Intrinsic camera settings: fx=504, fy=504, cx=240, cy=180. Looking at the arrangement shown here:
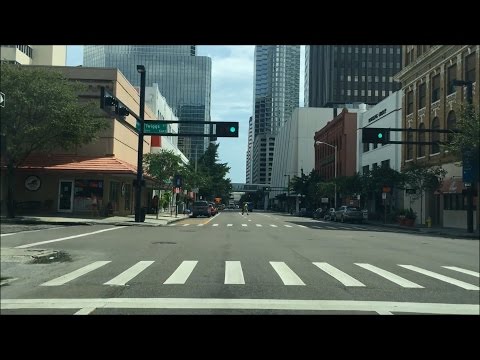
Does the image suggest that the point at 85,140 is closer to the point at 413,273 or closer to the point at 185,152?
the point at 413,273

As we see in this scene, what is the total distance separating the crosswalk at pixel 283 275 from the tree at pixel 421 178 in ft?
64.3

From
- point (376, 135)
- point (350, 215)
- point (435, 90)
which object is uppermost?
point (435, 90)

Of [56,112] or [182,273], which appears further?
[56,112]

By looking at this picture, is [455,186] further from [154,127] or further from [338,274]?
[154,127]

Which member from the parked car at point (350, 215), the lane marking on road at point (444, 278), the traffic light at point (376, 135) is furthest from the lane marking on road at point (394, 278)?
the parked car at point (350, 215)

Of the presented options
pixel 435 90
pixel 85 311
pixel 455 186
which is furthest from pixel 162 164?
pixel 85 311

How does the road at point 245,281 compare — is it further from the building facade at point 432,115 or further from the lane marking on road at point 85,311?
the building facade at point 432,115

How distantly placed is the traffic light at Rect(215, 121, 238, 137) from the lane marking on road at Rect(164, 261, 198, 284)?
50.0ft

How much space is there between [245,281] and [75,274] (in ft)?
9.86

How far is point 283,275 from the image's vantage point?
31.6 ft

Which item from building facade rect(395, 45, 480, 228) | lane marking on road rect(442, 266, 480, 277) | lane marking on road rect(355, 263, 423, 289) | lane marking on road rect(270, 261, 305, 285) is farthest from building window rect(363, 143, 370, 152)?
lane marking on road rect(442, 266, 480, 277)

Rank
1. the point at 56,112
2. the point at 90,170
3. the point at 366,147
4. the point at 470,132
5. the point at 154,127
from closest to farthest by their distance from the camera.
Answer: the point at 470,132, the point at 56,112, the point at 90,170, the point at 154,127, the point at 366,147

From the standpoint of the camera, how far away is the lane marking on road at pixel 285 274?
9.01m

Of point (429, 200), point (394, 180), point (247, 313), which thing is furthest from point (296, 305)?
point (394, 180)
